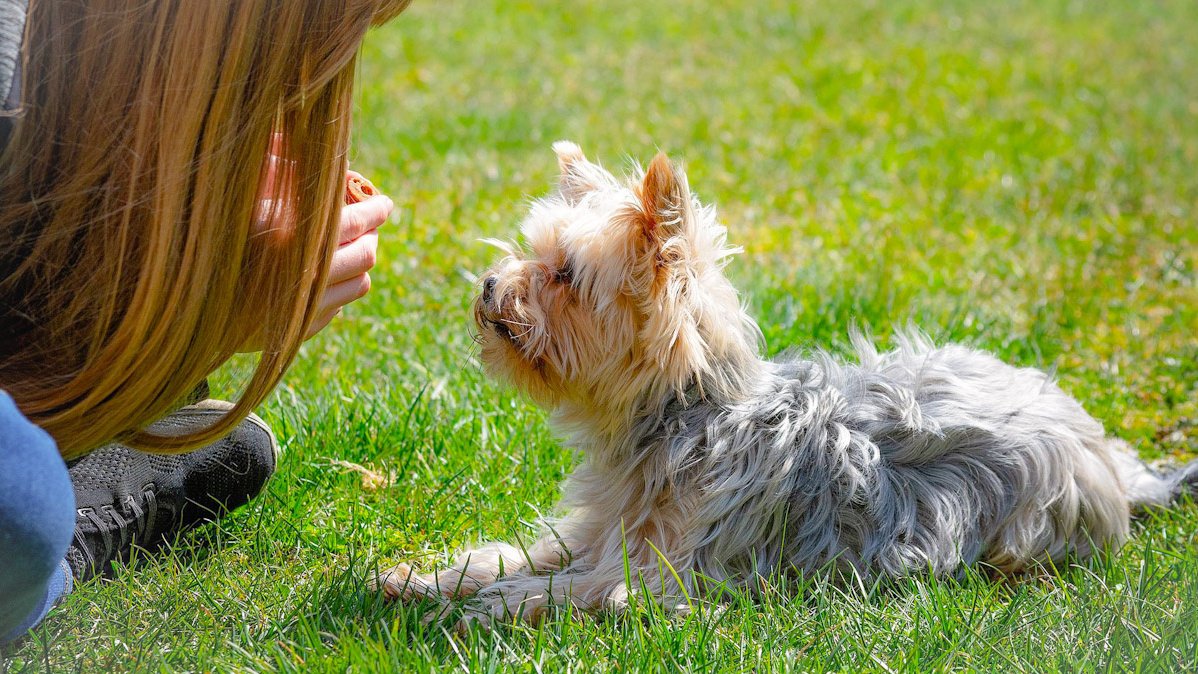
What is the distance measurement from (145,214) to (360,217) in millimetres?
563

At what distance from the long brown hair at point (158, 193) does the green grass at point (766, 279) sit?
618mm

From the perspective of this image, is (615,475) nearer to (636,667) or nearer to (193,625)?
(636,667)

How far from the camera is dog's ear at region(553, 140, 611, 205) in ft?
10.2

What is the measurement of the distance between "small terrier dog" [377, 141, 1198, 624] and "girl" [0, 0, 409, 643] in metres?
0.70

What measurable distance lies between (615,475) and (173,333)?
1.21 meters

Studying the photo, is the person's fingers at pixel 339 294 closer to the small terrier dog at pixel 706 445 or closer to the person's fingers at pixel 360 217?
the person's fingers at pixel 360 217

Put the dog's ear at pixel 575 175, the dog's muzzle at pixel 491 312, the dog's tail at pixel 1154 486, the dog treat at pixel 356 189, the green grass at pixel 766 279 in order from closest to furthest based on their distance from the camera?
the green grass at pixel 766 279 < the dog treat at pixel 356 189 < the dog's muzzle at pixel 491 312 < the dog's ear at pixel 575 175 < the dog's tail at pixel 1154 486

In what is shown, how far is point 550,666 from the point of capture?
7.68ft

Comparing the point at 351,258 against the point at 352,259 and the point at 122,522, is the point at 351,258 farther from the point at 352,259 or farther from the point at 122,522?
the point at 122,522

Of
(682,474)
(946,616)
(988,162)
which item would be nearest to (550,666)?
(682,474)

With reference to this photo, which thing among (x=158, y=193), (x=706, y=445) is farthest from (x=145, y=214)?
(x=706, y=445)

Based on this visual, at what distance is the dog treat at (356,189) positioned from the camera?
9.09 feet

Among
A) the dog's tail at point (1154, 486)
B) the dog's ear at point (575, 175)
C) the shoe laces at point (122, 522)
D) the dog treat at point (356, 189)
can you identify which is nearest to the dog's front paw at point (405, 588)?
the shoe laces at point (122, 522)

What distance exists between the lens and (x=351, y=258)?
2559mm
